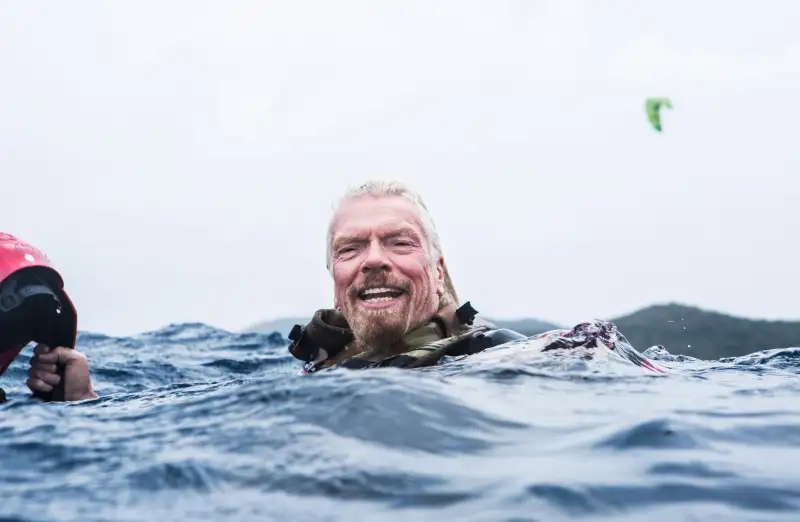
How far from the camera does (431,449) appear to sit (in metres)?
3.33

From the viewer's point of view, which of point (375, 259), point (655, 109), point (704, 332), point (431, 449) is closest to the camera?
point (431, 449)

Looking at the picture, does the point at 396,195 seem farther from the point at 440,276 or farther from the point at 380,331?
the point at 380,331

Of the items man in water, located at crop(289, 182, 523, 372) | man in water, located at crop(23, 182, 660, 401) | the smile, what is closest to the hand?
man in water, located at crop(23, 182, 660, 401)

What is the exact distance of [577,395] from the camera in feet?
13.9

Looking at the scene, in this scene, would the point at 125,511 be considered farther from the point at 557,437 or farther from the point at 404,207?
the point at 404,207

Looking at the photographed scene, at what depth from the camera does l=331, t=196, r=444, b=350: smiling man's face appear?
17.9ft

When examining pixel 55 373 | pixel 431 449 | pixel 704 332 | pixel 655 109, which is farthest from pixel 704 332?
pixel 431 449

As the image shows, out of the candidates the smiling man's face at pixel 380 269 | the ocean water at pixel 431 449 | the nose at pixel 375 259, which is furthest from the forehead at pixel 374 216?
the ocean water at pixel 431 449

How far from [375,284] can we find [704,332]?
554 inches

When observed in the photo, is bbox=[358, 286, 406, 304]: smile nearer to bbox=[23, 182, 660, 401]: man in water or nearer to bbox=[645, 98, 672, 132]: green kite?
bbox=[23, 182, 660, 401]: man in water

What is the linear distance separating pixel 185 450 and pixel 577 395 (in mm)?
1924

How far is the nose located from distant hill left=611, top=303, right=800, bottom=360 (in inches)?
488

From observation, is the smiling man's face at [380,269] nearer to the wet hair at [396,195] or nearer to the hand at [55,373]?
the wet hair at [396,195]

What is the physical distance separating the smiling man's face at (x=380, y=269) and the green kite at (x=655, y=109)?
6.98m
